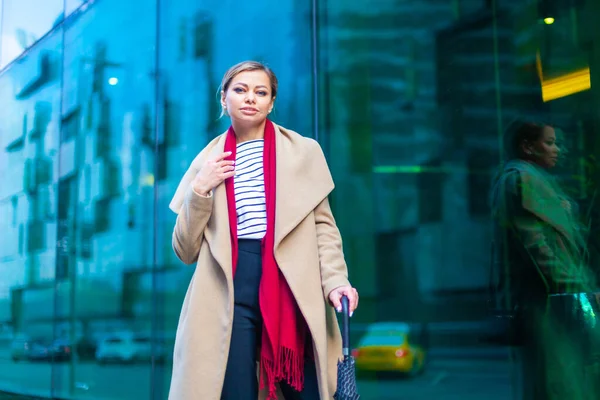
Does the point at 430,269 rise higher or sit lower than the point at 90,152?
lower

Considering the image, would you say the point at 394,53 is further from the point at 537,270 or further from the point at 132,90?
the point at 132,90

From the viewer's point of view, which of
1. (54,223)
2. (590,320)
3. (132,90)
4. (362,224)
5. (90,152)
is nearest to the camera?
(590,320)

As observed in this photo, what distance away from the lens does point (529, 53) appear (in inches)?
161

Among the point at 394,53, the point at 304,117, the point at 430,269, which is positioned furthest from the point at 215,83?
the point at 430,269

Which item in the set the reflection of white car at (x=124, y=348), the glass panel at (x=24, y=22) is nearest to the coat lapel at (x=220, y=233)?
the reflection of white car at (x=124, y=348)

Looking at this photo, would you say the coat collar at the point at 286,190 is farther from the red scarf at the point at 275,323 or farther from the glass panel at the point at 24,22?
the glass panel at the point at 24,22

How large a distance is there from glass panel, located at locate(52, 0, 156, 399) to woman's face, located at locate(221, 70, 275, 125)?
3.49m

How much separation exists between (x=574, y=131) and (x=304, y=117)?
59.8 inches

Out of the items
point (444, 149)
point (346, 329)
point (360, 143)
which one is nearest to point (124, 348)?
point (360, 143)

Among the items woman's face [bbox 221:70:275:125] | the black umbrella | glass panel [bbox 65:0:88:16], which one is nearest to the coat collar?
woman's face [bbox 221:70:275:125]

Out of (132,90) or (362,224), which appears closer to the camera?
(362,224)

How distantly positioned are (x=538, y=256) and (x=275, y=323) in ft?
6.15

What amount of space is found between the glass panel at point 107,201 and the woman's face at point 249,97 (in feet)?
11.5

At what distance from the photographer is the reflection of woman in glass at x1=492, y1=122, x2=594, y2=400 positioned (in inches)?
146
